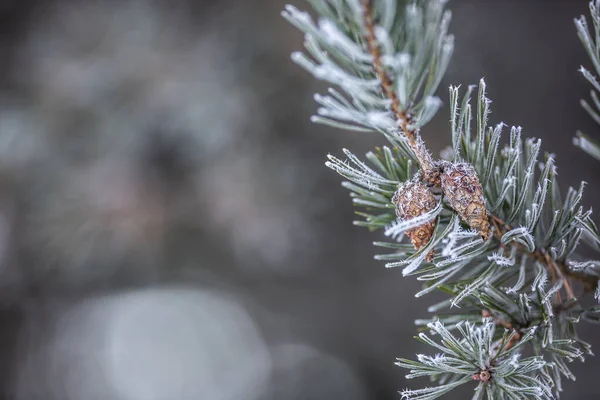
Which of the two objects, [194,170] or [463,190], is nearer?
[463,190]

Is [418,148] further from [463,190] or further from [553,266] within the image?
[553,266]

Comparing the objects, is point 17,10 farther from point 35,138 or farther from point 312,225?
point 312,225

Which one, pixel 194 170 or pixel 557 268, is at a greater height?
pixel 194 170

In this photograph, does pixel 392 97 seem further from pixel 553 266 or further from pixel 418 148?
pixel 553 266

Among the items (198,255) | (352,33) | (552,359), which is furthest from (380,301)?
(352,33)

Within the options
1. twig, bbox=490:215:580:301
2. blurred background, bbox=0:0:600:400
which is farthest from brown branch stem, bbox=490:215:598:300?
blurred background, bbox=0:0:600:400

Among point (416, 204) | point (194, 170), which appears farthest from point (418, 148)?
point (194, 170)

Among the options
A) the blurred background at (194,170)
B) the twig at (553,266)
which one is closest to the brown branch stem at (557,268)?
the twig at (553,266)

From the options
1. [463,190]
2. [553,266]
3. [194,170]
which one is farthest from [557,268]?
[194,170]
